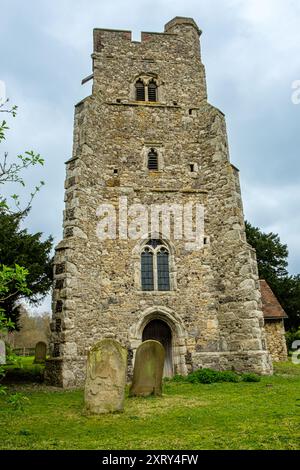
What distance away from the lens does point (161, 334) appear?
15.0 m

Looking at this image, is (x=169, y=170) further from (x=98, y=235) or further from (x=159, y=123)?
(x=98, y=235)

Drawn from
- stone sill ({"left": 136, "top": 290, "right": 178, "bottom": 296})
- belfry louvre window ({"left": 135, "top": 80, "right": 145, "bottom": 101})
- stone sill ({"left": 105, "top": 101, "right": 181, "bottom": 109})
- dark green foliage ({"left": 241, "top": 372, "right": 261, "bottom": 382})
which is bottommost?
dark green foliage ({"left": 241, "top": 372, "right": 261, "bottom": 382})

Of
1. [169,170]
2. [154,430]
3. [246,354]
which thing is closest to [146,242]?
[169,170]

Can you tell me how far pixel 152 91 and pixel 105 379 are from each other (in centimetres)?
1470

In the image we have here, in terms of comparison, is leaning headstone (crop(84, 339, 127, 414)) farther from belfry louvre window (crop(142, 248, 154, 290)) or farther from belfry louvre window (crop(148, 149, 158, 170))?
belfry louvre window (crop(148, 149, 158, 170))

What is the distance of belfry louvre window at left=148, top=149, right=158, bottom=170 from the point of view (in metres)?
16.9

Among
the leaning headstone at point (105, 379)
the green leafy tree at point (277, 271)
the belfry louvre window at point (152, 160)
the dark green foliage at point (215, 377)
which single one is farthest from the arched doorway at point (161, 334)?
the green leafy tree at point (277, 271)

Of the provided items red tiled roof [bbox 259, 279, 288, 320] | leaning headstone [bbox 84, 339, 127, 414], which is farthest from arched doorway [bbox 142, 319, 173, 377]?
red tiled roof [bbox 259, 279, 288, 320]

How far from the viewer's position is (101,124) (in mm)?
16891

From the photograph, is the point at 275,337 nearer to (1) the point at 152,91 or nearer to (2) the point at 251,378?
(2) the point at 251,378

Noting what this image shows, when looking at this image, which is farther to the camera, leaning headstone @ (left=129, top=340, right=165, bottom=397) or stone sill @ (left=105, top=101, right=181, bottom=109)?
stone sill @ (left=105, top=101, right=181, bottom=109)

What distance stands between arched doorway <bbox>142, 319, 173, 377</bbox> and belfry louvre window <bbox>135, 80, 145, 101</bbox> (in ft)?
34.7

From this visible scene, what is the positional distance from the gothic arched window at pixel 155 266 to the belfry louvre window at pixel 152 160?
11.4ft
